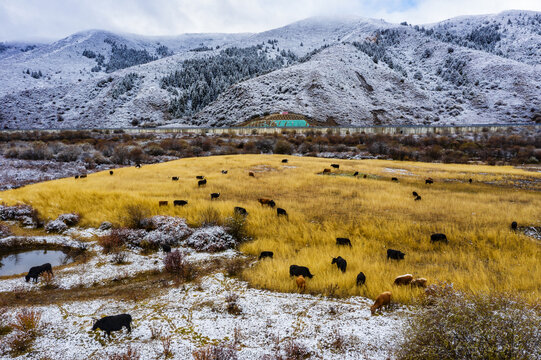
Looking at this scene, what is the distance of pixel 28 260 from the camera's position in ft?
29.2

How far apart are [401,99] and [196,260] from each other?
108 metres

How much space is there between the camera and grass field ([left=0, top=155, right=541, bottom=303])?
21.6ft

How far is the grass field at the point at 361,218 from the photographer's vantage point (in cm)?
658

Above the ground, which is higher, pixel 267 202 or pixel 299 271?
pixel 267 202

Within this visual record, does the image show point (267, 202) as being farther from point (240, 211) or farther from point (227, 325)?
point (227, 325)

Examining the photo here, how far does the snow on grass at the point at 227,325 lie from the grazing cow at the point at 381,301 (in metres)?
0.13

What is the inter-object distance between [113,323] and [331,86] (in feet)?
337

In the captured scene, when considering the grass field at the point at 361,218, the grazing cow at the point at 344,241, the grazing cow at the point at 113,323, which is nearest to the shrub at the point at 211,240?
the grass field at the point at 361,218

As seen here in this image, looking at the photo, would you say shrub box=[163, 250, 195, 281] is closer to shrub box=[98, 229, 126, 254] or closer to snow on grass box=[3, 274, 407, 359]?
snow on grass box=[3, 274, 407, 359]

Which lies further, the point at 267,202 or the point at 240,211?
the point at 267,202

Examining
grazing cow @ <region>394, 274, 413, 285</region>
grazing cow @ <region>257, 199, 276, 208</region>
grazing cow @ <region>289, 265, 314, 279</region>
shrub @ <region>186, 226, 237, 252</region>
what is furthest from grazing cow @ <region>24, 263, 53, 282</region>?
grazing cow @ <region>394, 274, 413, 285</region>

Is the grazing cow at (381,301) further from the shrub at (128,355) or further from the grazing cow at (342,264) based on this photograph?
the shrub at (128,355)

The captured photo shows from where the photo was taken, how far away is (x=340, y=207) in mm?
12352

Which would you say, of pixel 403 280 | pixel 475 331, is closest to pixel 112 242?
pixel 403 280
